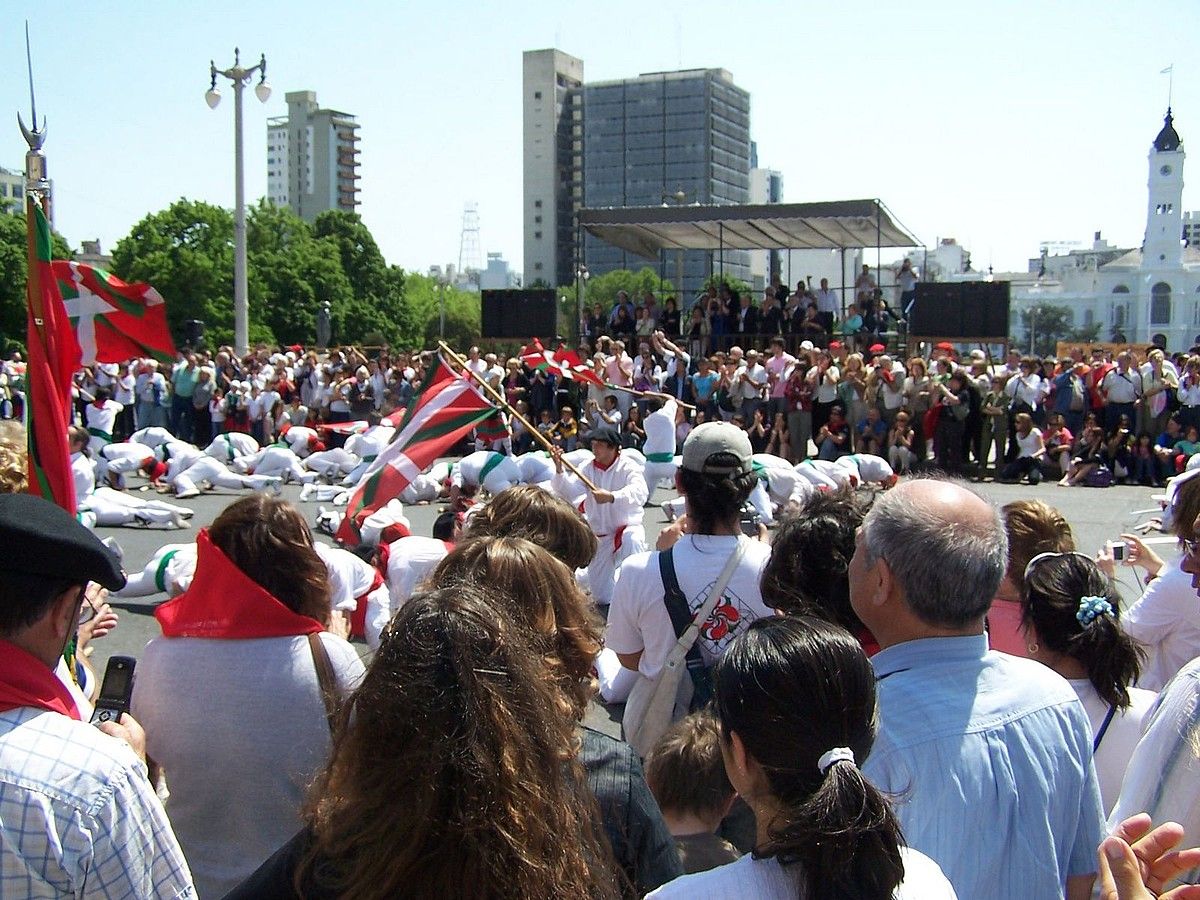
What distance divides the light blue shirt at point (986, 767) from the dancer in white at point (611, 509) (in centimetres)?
533

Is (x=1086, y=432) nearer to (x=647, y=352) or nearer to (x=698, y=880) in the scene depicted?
(x=647, y=352)

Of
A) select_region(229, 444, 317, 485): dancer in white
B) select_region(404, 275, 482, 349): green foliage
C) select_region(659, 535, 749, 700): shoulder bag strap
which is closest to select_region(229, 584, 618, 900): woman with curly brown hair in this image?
select_region(659, 535, 749, 700): shoulder bag strap

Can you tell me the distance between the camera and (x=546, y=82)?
157250 mm

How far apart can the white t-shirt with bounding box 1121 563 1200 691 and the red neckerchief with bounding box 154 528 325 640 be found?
2691 mm

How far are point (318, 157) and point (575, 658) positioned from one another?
17406cm

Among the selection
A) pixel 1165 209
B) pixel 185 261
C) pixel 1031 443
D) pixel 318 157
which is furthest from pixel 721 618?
pixel 318 157

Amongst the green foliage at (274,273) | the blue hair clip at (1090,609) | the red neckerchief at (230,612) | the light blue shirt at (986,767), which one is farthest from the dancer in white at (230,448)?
the green foliage at (274,273)

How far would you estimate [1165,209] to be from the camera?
142125mm

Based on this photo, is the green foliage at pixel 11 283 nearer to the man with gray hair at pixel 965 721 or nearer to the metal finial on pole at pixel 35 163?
the metal finial on pole at pixel 35 163

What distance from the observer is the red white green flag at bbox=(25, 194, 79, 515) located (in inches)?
144

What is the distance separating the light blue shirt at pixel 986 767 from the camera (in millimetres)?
2221

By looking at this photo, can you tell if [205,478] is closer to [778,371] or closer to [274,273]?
[778,371]

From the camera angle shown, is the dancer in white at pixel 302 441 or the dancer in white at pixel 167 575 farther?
the dancer in white at pixel 302 441

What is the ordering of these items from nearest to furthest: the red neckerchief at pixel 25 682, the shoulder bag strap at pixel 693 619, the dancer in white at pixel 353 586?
1. the red neckerchief at pixel 25 682
2. the shoulder bag strap at pixel 693 619
3. the dancer in white at pixel 353 586
